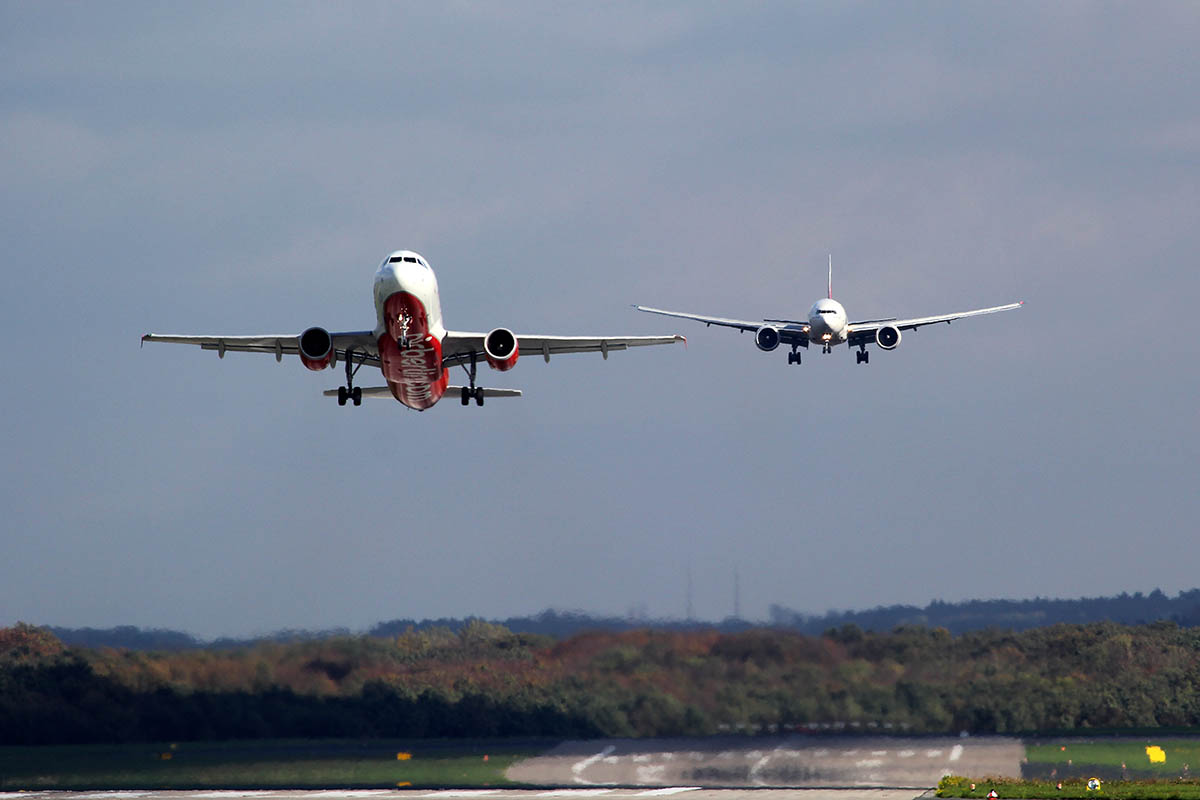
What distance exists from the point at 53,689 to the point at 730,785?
31336 millimetres

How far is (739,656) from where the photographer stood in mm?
69250

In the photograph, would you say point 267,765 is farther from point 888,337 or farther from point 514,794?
point 888,337

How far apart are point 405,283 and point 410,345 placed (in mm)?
3176

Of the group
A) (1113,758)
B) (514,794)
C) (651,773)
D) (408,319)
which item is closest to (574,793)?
(514,794)

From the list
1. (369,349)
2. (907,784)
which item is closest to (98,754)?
(369,349)

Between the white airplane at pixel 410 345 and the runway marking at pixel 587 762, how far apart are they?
1508 cm

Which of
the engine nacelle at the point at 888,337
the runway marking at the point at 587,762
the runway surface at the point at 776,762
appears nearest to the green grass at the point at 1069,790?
the runway surface at the point at 776,762

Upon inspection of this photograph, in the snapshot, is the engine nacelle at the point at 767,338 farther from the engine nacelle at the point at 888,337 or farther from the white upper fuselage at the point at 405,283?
the white upper fuselage at the point at 405,283

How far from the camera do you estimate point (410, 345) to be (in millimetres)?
56906

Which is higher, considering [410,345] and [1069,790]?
[410,345]

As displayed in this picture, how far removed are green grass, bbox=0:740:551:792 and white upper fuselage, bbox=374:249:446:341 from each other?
2015 cm

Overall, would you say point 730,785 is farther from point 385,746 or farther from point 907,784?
point 385,746

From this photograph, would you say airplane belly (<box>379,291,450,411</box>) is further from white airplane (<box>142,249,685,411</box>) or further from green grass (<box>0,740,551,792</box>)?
green grass (<box>0,740,551,792</box>)

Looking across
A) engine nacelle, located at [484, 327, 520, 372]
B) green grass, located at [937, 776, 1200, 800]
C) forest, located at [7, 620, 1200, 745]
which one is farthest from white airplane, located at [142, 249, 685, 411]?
green grass, located at [937, 776, 1200, 800]
